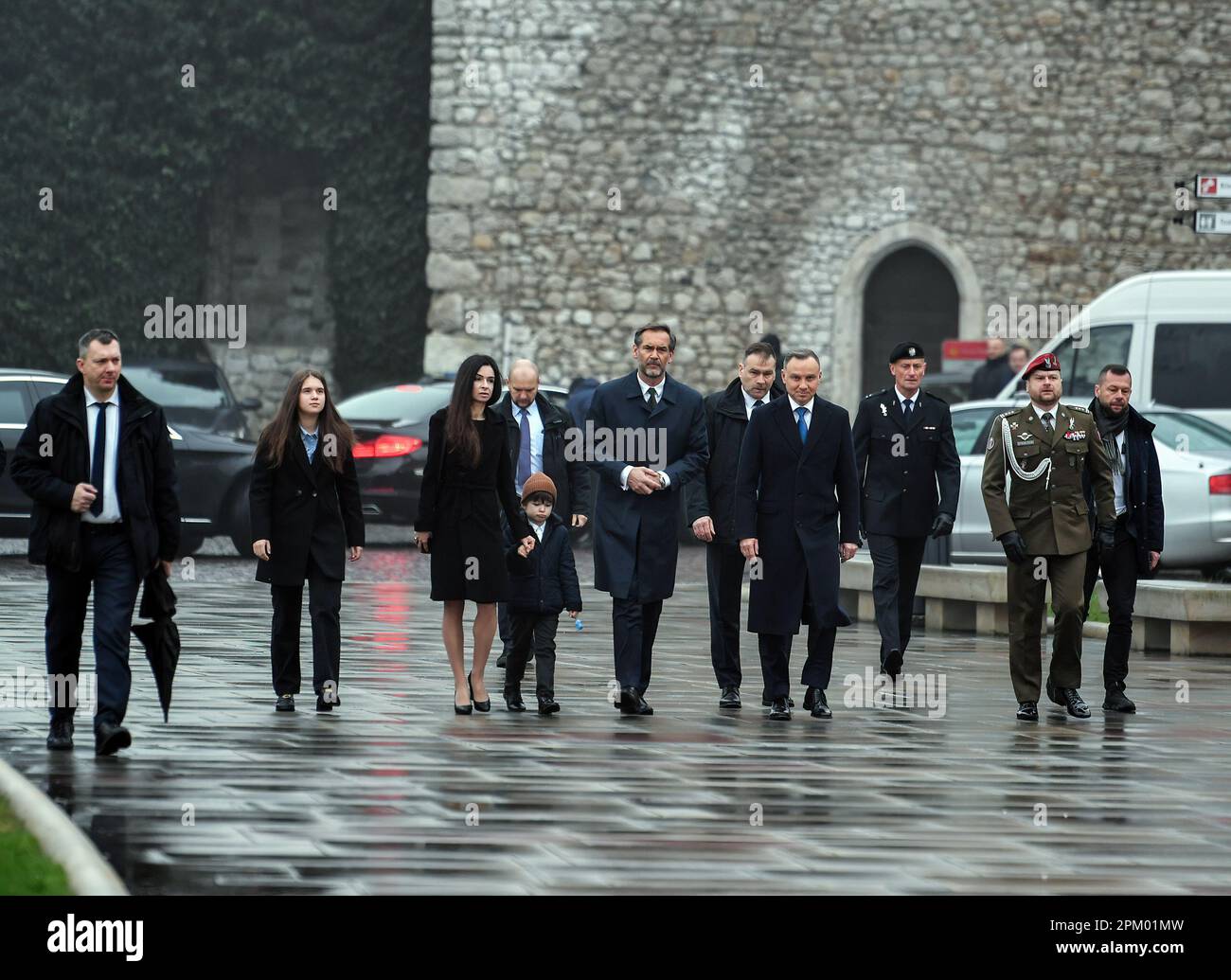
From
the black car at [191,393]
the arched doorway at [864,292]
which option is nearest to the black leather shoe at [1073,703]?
the black car at [191,393]

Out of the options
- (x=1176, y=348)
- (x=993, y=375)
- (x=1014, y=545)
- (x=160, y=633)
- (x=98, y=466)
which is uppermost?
(x=1176, y=348)

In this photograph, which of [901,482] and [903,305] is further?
[903,305]

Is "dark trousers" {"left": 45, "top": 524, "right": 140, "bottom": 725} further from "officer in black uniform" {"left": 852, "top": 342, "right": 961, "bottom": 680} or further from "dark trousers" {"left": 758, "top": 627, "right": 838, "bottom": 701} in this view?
"officer in black uniform" {"left": 852, "top": 342, "right": 961, "bottom": 680}

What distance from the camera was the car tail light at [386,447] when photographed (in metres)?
20.4

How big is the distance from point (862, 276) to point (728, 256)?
181cm

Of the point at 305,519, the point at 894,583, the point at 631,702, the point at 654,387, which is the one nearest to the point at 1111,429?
the point at 894,583

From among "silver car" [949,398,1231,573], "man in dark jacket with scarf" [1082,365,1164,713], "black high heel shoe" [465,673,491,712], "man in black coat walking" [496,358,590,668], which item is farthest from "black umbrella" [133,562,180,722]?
"silver car" [949,398,1231,573]

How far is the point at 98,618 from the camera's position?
27.9 feet

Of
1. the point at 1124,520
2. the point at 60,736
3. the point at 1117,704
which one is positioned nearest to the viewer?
the point at 60,736

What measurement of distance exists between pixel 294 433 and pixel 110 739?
A: 2.33 meters

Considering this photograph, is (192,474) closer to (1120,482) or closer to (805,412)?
(805,412)

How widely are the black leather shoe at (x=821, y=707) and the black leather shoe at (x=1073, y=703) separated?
3.43 ft

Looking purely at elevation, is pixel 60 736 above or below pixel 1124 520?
below

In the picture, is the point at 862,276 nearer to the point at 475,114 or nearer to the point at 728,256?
the point at 728,256
